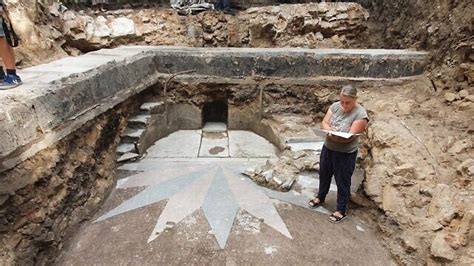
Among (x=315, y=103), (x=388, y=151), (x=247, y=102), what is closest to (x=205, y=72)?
(x=247, y=102)

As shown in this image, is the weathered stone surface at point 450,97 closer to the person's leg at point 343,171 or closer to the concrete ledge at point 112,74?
the concrete ledge at point 112,74

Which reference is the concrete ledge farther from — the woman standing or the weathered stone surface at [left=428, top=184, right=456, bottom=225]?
the weathered stone surface at [left=428, top=184, right=456, bottom=225]

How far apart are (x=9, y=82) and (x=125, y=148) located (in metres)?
1.99

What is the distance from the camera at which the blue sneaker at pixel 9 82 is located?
126 inches

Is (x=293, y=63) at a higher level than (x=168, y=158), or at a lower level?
higher

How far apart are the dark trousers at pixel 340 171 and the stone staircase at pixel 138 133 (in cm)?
300

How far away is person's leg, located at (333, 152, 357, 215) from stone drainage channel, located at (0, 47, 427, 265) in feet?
1.10

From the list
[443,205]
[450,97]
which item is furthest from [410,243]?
[450,97]

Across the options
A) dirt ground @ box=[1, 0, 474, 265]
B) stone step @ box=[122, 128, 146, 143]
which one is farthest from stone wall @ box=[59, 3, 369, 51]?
stone step @ box=[122, 128, 146, 143]

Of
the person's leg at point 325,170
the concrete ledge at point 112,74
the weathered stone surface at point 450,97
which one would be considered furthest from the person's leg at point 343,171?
the concrete ledge at point 112,74

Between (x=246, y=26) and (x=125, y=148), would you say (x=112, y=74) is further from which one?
(x=246, y=26)

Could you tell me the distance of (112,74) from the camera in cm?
465

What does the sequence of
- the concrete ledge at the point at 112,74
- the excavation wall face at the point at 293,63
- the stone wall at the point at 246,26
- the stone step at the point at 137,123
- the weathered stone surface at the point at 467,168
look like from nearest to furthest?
1. the concrete ledge at the point at 112,74
2. the weathered stone surface at the point at 467,168
3. the stone step at the point at 137,123
4. the excavation wall face at the point at 293,63
5. the stone wall at the point at 246,26

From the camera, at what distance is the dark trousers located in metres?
3.40
